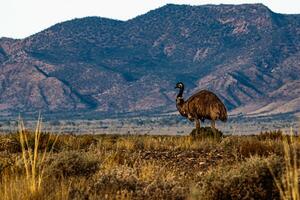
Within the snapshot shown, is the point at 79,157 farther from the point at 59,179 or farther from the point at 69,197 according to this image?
the point at 69,197

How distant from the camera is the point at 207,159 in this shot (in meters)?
14.9

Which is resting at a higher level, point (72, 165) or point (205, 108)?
point (205, 108)

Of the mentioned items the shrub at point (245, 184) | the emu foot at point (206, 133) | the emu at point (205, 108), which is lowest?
the emu foot at point (206, 133)

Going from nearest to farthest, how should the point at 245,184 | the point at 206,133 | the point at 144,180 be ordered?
the point at 245,184 → the point at 144,180 → the point at 206,133

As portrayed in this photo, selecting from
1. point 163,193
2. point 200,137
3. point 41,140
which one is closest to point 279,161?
point 163,193

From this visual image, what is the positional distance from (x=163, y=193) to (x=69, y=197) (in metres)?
1.25

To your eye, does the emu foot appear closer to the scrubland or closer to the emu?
the emu

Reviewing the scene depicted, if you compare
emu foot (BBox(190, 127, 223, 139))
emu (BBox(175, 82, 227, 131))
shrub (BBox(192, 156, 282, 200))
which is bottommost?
emu foot (BBox(190, 127, 223, 139))

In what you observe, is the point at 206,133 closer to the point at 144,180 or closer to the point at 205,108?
the point at 205,108

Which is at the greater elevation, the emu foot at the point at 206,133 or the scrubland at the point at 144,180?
the scrubland at the point at 144,180

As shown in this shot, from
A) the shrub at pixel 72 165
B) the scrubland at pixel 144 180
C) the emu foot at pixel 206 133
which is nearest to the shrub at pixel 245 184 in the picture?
the scrubland at pixel 144 180

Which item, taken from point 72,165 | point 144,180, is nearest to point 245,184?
point 144,180

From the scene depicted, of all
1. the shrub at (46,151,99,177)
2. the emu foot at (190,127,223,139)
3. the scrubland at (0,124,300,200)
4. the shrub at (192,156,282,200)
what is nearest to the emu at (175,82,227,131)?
the emu foot at (190,127,223,139)

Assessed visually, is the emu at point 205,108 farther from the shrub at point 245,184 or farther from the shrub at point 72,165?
the shrub at point 245,184
